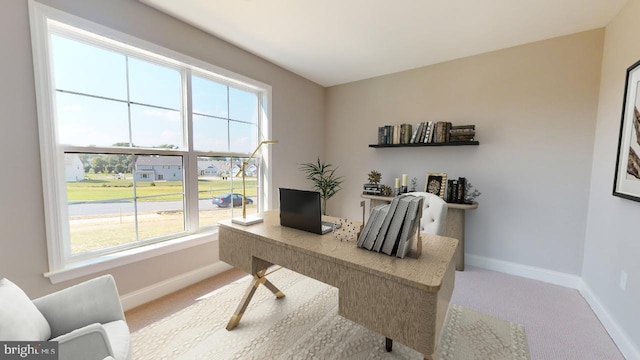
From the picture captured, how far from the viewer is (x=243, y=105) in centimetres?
288

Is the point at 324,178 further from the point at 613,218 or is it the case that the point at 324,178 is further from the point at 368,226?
the point at 613,218

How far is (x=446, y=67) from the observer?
293cm

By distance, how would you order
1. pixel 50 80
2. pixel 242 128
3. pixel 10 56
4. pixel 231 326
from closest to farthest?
pixel 10 56 < pixel 50 80 < pixel 231 326 < pixel 242 128

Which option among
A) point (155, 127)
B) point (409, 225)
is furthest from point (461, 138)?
point (155, 127)

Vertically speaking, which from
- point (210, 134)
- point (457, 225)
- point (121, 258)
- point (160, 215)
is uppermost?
point (210, 134)

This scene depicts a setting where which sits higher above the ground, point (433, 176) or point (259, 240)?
point (433, 176)

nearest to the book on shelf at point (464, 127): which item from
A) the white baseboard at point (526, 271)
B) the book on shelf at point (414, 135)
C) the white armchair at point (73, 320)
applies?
the book on shelf at point (414, 135)

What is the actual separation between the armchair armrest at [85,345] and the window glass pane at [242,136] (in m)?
2.06

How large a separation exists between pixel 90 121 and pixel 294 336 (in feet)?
7.26

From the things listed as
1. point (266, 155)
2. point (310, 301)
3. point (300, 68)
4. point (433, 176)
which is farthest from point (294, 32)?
point (310, 301)

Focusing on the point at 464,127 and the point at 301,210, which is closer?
the point at 301,210

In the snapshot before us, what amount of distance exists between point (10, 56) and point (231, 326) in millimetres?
2204

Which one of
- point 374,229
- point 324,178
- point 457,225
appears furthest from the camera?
point 324,178

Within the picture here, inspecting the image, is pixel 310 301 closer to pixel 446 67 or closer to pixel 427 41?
pixel 427 41
